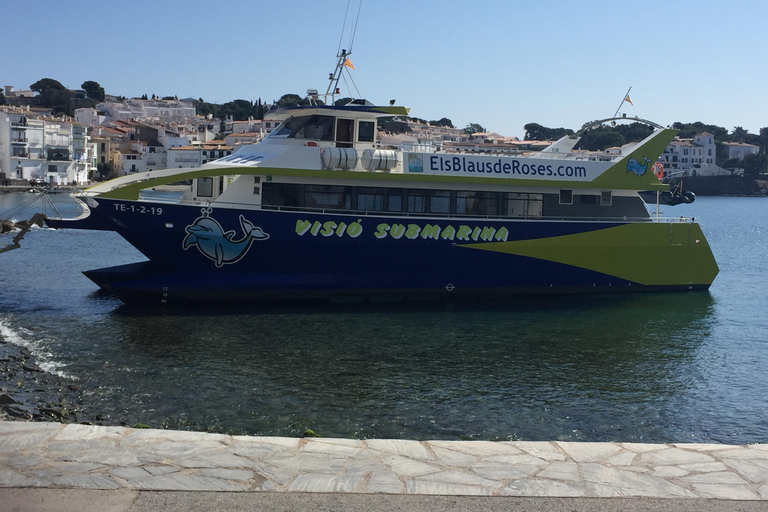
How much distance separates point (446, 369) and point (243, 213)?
6.69m

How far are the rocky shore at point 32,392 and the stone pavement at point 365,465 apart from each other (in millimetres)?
3017

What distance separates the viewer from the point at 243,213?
1714 cm

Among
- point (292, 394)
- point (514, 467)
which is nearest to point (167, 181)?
point (292, 394)

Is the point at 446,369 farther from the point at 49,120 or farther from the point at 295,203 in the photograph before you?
the point at 49,120

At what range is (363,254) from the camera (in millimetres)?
18297

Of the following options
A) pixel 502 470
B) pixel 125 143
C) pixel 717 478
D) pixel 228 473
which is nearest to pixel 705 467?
pixel 717 478

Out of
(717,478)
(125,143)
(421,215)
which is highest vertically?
(125,143)

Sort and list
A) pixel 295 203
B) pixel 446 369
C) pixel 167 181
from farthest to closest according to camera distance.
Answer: pixel 295 203, pixel 167 181, pixel 446 369

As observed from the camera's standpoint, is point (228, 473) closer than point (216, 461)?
Yes

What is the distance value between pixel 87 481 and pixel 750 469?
5.16 meters

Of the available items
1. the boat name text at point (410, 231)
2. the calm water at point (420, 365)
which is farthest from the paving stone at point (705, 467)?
the boat name text at point (410, 231)

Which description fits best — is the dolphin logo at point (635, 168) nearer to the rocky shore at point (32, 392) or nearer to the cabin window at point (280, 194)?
the cabin window at point (280, 194)

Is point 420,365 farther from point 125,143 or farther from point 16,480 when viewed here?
point 125,143

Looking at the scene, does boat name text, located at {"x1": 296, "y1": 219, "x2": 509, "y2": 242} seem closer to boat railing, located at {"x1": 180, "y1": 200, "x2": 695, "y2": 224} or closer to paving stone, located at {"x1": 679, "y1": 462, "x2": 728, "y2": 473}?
boat railing, located at {"x1": 180, "y1": 200, "x2": 695, "y2": 224}
